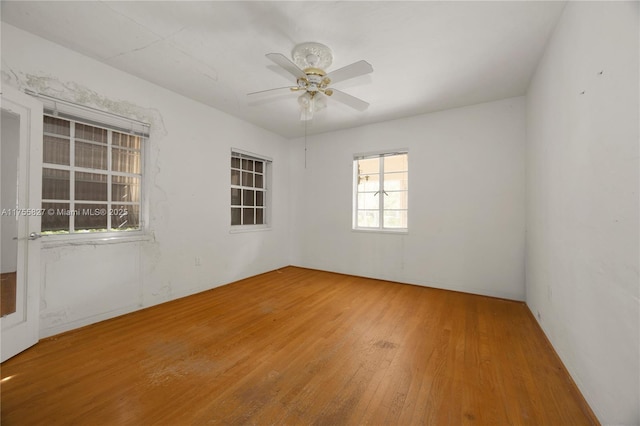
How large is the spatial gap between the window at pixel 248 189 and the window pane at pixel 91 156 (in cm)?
177

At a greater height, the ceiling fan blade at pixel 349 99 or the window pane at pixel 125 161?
the ceiling fan blade at pixel 349 99

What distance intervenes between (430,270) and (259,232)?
3099 mm

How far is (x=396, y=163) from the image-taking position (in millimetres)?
4344

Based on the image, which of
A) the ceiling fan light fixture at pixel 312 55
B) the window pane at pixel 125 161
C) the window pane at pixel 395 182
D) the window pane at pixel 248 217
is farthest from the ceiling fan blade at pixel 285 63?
the window pane at pixel 248 217

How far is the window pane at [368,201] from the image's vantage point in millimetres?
4547

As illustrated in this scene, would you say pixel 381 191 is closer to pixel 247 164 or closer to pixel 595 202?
pixel 247 164

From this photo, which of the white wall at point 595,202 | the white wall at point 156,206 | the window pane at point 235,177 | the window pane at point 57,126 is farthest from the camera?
Result: the window pane at point 235,177

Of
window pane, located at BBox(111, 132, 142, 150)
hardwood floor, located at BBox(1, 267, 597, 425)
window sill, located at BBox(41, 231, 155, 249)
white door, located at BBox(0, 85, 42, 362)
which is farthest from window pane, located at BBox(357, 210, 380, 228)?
white door, located at BBox(0, 85, 42, 362)

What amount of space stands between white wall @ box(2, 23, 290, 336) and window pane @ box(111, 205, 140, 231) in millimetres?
202

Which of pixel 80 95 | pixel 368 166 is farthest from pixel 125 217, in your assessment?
pixel 368 166

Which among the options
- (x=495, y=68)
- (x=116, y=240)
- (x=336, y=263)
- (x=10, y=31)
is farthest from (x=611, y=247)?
(x=10, y=31)

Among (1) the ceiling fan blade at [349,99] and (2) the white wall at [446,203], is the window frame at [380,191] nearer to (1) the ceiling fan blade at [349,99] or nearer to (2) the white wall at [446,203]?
(2) the white wall at [446,203]

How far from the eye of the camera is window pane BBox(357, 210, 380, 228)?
4.55 meters

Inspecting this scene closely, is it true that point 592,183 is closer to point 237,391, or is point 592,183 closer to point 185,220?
point 237,391
